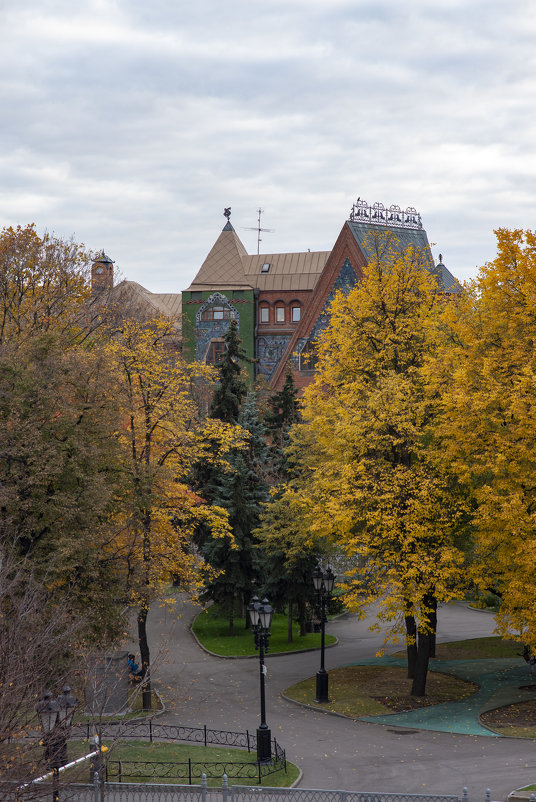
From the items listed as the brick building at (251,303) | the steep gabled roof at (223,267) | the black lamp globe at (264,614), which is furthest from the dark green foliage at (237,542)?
the steep gabled roof at (223,267)

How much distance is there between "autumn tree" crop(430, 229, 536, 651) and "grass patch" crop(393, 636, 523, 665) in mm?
8129

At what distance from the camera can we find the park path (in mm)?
19062

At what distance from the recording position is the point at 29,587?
16.9 meters

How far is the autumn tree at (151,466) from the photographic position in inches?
970

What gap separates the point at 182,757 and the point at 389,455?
10.6 meters

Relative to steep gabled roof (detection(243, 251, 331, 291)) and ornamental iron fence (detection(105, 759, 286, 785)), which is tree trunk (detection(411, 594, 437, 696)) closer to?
ornamental iron fence (detection(105, 759, 286, 785))

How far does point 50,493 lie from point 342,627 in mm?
22639

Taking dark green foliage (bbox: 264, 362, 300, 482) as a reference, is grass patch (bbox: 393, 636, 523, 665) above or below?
below

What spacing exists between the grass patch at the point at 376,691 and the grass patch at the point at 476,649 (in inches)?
130

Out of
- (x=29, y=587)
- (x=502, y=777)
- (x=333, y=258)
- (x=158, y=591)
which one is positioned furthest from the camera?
(x=333, y=258)

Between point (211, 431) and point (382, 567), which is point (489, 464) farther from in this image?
point (211, 431)

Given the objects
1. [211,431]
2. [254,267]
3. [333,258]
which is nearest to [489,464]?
[211,431]

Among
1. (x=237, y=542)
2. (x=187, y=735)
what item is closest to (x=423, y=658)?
(x=187, y=735)

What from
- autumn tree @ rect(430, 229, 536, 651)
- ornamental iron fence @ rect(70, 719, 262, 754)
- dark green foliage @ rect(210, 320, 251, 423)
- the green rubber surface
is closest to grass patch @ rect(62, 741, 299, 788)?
ornamental iron fence @ rect(70, 719, 262, 754)
